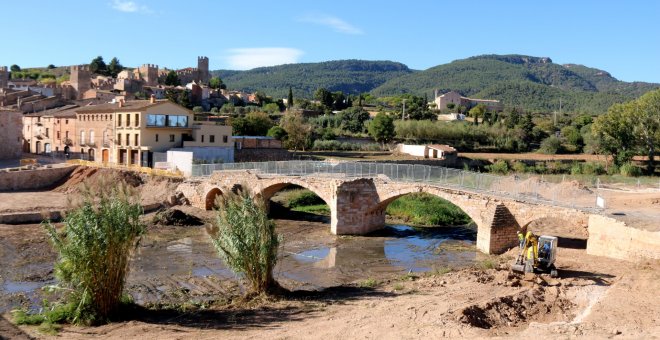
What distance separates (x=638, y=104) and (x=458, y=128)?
90.8 ft

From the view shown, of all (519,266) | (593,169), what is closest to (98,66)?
(593,169)

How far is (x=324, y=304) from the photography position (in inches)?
825

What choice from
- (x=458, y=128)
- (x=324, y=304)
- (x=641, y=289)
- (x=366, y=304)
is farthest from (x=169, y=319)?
(x=458, y=128)

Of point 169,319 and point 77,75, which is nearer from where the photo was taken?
point 169,319

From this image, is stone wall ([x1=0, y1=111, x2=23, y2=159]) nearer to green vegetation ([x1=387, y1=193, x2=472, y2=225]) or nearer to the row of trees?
green vegetation ([x1=387, y1=193, x2=472, y2=225])

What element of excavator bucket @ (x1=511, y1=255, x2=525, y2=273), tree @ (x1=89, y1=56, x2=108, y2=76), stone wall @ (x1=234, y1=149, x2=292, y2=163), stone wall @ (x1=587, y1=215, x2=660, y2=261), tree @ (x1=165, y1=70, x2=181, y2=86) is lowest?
excavator bucket @ (x1=511, y1=255, x2=525, y2=273)

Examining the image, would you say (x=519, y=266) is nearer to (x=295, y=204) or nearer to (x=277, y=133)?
(x=295, y=204)

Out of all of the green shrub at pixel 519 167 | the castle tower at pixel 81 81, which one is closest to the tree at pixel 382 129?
the green shrub at pixel 519 167

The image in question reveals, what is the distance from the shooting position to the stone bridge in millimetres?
28750

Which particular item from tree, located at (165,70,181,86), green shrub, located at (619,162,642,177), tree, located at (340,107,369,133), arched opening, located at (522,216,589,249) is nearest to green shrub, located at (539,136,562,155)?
green shrub, located at (619,162,642,177)

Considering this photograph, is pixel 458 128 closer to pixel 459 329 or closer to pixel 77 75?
pixel 77 75

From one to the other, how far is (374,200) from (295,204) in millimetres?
12557

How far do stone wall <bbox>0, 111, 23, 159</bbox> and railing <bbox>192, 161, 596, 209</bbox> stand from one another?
26789mm

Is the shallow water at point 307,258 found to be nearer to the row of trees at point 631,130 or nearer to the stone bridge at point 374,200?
the stone bridge at point 374,200
